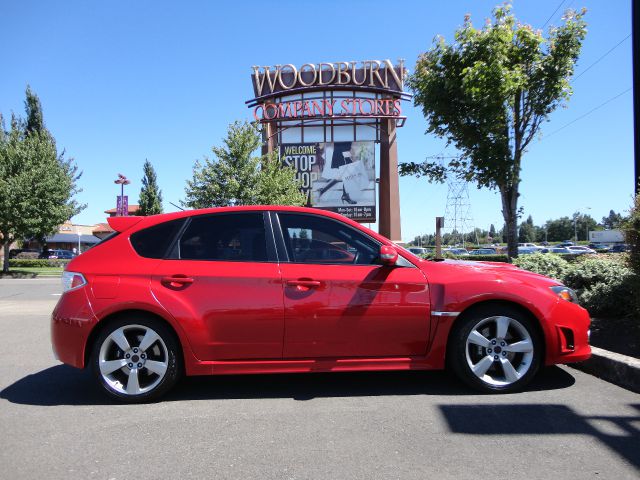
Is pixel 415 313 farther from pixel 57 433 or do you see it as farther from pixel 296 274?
pixel 57 433

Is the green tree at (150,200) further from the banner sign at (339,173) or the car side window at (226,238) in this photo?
the car side window at (226,238)

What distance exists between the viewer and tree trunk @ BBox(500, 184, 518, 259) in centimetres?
1028

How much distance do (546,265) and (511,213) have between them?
196cm

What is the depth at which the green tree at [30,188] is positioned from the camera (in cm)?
2475

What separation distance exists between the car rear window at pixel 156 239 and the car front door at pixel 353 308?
42.6 inches

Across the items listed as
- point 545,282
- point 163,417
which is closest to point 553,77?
point 545,282

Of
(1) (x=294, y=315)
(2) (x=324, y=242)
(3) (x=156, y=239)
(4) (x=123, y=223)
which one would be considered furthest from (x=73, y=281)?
(2) (x=324, y=242)

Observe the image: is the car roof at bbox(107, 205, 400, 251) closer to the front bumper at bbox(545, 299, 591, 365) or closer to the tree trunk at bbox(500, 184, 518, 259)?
the front bumper at bbox(545, 299, 591, 365)

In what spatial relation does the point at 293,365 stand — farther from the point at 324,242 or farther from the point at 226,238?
the point at 226,238

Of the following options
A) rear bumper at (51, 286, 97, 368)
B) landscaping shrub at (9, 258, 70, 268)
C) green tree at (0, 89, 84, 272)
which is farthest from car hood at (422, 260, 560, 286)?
landscaping shrub at (9, 258, 70, 268)

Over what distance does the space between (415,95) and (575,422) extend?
8447mm

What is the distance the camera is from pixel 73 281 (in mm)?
4266

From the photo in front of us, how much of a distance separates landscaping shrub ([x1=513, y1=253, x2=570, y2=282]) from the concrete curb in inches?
132

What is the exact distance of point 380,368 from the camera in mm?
4246
